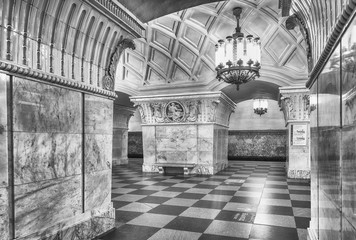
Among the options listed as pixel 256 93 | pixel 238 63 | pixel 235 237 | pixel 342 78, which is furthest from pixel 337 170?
pixel 256 93

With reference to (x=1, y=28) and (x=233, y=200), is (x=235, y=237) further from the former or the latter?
(x=1, y=28)

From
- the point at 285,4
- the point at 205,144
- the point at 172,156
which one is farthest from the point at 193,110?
the point at 285,4

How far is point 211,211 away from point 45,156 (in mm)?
2734

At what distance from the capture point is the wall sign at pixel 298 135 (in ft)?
27.4

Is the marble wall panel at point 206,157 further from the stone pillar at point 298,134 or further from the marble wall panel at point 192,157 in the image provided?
the stone pillar at point 298,134

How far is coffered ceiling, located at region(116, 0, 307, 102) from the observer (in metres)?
6.45

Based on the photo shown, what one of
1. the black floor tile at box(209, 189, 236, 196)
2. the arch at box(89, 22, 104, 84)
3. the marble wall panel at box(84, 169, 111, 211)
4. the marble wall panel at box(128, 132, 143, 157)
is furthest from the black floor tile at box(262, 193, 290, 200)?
the marble wall panel at box(128, 132, 143, 157)

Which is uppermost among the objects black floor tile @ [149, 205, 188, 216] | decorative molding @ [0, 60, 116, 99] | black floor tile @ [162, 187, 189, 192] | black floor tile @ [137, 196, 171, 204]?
decorative molding @ [0, 60, 116, 99]

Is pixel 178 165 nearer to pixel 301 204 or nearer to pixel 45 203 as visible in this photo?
pixel 301 204

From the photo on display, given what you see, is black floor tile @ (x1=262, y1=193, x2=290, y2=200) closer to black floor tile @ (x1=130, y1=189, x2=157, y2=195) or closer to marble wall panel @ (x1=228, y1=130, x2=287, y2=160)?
black floor tile @ (x1=130, y1=189, x2=157, y2=195)

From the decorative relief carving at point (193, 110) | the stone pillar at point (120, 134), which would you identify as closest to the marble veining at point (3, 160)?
the decorative relief carving at point (193, 110)

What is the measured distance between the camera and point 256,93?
9945 millimetres

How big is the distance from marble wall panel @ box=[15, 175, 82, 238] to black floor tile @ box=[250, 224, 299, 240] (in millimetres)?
2074

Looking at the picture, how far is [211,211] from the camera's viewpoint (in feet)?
14.1
